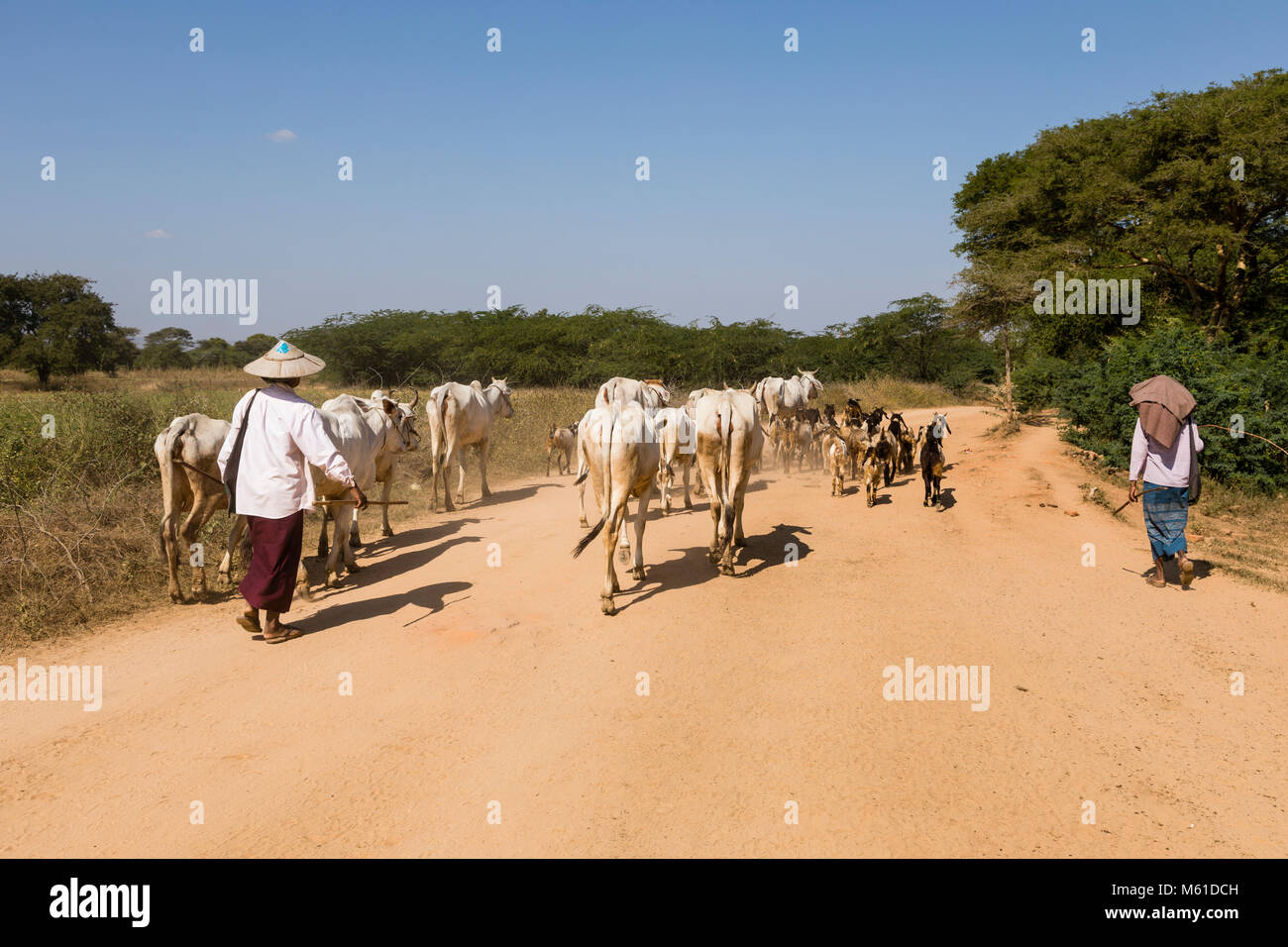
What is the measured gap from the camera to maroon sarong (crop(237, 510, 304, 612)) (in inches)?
241

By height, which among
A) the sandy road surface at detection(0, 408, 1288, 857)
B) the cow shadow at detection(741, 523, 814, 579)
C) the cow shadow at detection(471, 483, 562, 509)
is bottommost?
the sandy road surface at detection(0, 408, 1288, 857)

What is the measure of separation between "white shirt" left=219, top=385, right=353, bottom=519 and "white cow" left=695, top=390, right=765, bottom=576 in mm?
3846

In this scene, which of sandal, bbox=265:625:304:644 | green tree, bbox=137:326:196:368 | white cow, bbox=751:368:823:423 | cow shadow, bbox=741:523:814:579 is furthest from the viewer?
green tree, bbox=137:326:196:368

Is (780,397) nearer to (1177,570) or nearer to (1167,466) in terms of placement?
(1177,570)

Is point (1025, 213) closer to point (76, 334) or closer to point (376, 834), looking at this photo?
point (376, 834)

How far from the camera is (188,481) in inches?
296

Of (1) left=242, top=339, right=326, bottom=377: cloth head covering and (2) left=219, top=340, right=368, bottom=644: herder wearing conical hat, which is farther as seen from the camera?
(1) left=242, top=339, right=326, bottom=377: cloth head covering

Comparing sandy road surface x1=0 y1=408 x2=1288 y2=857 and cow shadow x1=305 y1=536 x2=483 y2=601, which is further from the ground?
cow shadow x1=305 y1=536 x2=483 y2=601

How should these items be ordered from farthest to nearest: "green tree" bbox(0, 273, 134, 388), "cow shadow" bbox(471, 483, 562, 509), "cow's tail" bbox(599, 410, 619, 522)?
"green tree" bbox(0, 273, 134, 388) → "cow shadow" bbox(471, 483, 562, 509) → "cow's tail" bbox(599, 410, 619, 522)

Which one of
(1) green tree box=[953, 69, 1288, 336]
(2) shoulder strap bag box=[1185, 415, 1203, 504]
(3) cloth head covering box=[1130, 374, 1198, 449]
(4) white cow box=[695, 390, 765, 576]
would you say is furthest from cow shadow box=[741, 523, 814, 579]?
(1) green tree box=[953, 69, 1288, 336]

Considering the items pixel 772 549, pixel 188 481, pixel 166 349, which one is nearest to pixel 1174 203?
pixel 772 549

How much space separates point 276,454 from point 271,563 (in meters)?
0.87

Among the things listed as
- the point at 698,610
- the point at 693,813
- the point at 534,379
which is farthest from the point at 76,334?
the point at 693,813

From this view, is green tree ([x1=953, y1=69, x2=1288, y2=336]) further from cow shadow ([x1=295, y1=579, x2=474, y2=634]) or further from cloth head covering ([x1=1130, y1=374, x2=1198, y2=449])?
cow shadow ([x1=295, y1=579, x2=474, y2=634])
